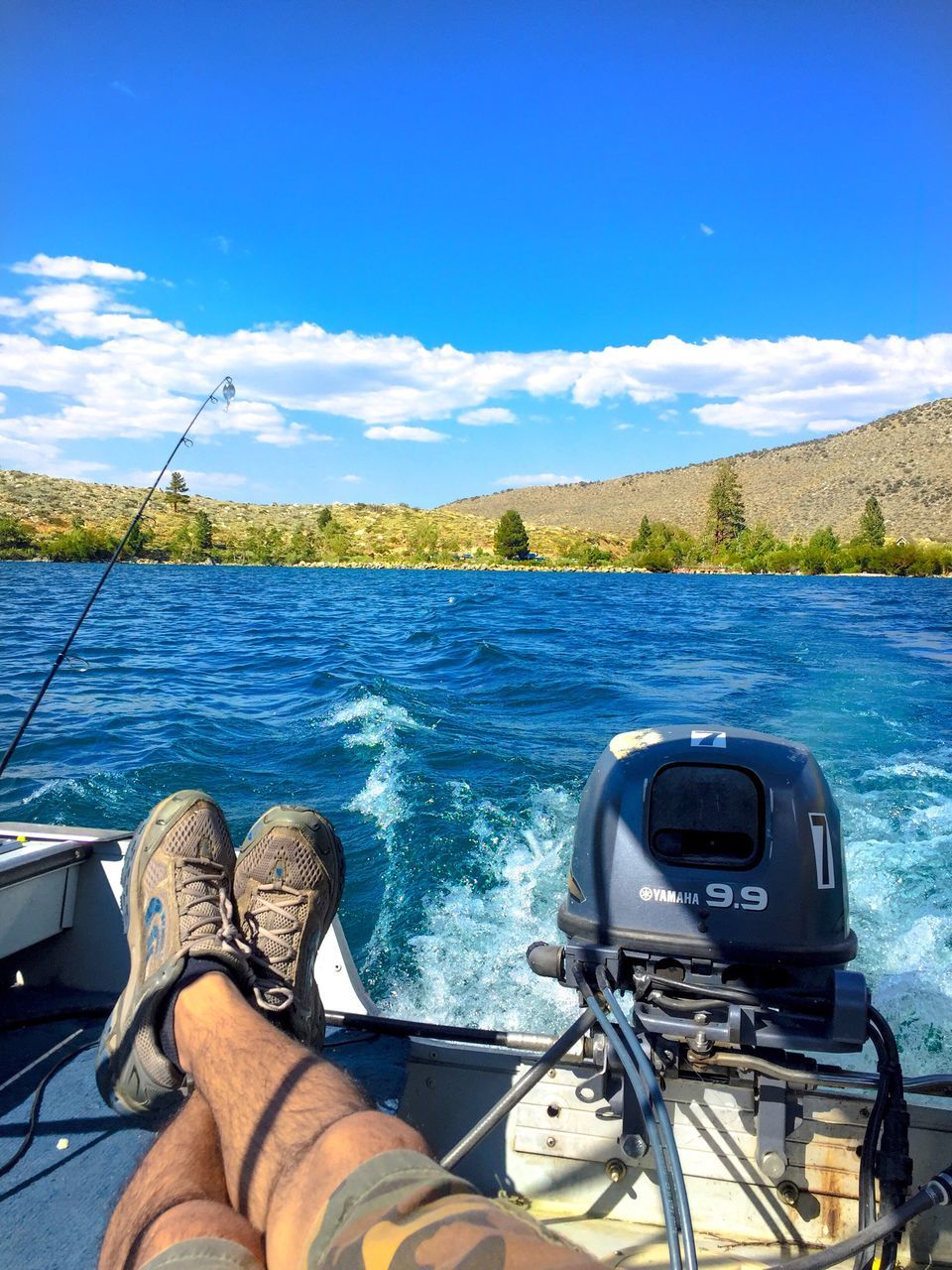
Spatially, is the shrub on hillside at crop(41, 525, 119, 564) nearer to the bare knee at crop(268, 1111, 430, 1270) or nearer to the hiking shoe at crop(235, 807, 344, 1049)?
the hiking shoe at crop(235, 807, 344, 1049)

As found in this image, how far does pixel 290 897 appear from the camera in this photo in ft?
5.52

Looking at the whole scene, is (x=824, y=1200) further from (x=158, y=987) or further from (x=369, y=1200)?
(x=158, y=987)

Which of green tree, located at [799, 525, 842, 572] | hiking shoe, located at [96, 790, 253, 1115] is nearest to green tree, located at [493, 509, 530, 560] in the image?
green tree, located at [799, 525, 842, 572]

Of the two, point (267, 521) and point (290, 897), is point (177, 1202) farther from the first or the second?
point (267, 521)

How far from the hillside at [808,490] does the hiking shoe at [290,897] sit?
75230 millimetres

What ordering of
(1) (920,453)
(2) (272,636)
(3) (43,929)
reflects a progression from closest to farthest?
(3) (43,929) < (2) (272,636) < (1) (920,453)

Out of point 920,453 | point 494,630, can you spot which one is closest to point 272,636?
point 494,630

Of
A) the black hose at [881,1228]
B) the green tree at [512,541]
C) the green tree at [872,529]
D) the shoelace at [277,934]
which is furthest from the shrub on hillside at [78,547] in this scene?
the green tree at [872,529]

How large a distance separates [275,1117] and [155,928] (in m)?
0.53

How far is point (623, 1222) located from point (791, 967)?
0.50 metres

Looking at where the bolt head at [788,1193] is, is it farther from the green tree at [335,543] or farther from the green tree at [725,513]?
the green tree at [725,513]

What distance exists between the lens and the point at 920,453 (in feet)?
259

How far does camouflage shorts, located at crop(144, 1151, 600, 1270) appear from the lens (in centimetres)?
84

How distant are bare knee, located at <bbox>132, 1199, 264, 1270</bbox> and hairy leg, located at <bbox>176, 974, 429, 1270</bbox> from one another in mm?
25
